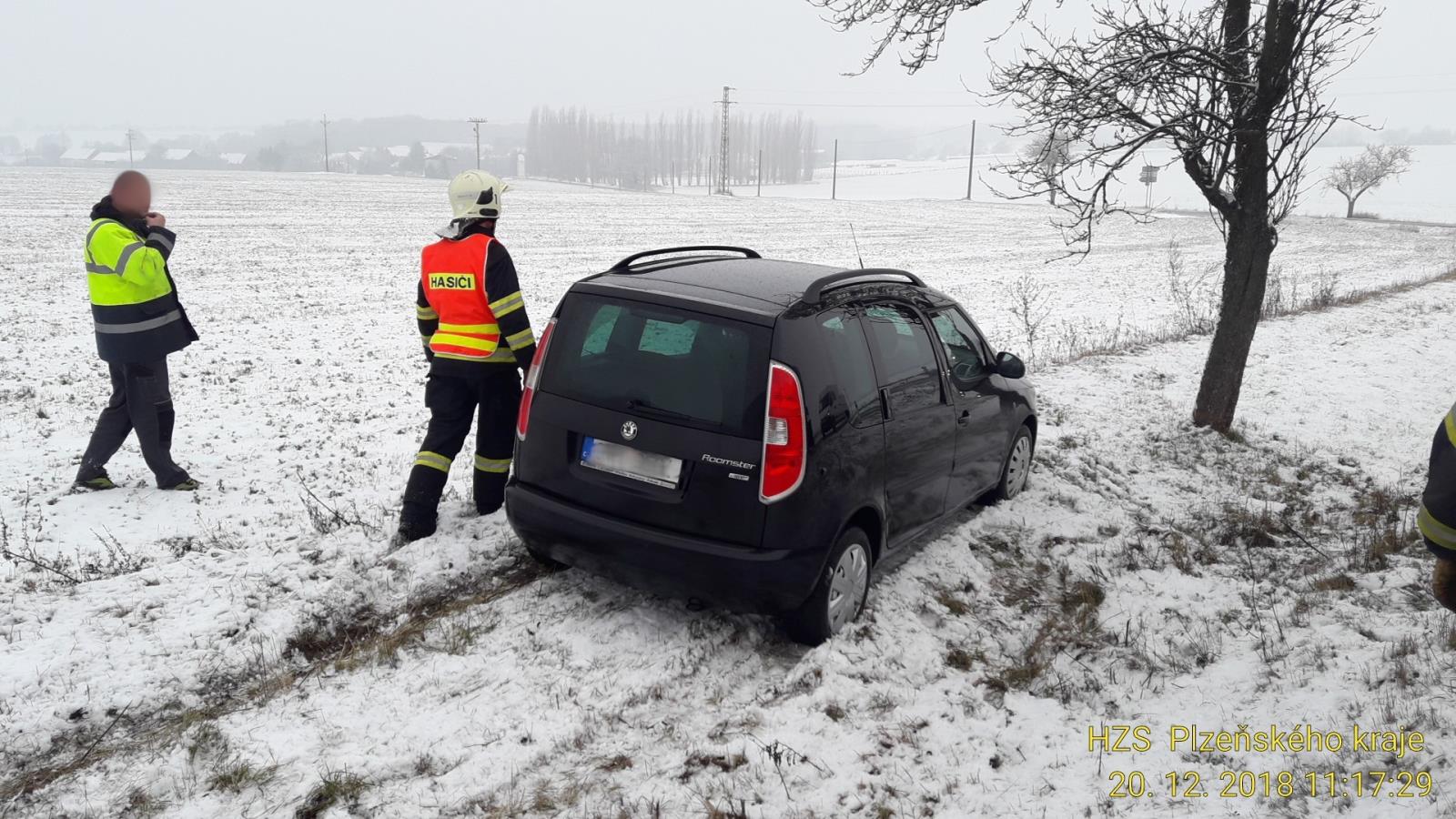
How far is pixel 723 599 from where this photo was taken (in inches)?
162

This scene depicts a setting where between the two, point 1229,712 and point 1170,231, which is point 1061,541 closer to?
point 1229,712

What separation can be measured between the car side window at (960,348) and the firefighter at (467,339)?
2.42m

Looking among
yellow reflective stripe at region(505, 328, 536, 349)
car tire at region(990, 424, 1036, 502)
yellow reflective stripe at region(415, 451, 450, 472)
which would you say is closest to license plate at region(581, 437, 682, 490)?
yellow reflective stripe at region(505, 328, 536, 349)

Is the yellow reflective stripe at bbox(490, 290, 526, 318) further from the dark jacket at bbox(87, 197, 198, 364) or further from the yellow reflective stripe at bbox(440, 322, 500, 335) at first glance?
the dark jacket at bbox(87, 197, 198, 364)

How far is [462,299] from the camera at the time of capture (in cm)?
523

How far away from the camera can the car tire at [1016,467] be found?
6.48 metres

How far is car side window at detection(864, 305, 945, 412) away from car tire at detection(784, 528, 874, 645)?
76 cm

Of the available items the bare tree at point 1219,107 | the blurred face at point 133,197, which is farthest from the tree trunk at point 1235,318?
the blurred face at point 133,197

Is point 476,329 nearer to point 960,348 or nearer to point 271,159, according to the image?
point 960,348

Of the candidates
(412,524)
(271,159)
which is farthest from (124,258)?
(271,159)

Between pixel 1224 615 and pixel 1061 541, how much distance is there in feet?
3.96

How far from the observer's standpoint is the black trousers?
5352 mm

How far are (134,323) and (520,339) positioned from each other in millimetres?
3031

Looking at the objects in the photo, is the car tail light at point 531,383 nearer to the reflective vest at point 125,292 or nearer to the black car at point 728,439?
the black car at point 728,439
